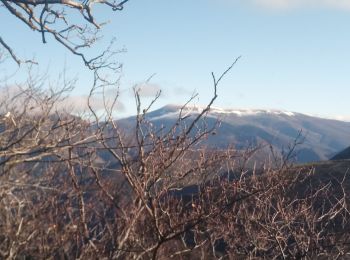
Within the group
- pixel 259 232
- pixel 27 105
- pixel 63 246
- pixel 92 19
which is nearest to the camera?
pixel 92 19

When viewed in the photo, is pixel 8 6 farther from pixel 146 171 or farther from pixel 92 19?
pixel 146 171

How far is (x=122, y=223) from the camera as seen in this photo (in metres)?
6.95

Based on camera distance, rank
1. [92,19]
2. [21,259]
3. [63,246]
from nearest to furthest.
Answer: [92,19]
[63,246]
[21,259]

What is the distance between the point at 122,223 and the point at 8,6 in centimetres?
311

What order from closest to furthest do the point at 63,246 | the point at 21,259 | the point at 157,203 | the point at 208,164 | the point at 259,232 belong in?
the point at 157,203, the point at 208,164, the point at 63,246, the point at 259,232, the point at 21,259

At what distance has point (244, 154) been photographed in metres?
7.80

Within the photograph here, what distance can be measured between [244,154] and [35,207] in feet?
20.7

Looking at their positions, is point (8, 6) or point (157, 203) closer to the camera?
point (157, 203)

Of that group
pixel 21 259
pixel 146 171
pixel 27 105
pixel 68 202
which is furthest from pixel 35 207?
pixel 146 171

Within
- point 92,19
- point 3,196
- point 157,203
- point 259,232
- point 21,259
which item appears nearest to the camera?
point 157,203

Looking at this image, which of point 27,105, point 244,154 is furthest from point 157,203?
point 27,105

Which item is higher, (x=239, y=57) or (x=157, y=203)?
(x=239, y=57)

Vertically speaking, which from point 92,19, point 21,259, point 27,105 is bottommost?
point 21,259

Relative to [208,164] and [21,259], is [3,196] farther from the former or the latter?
[208,164]
